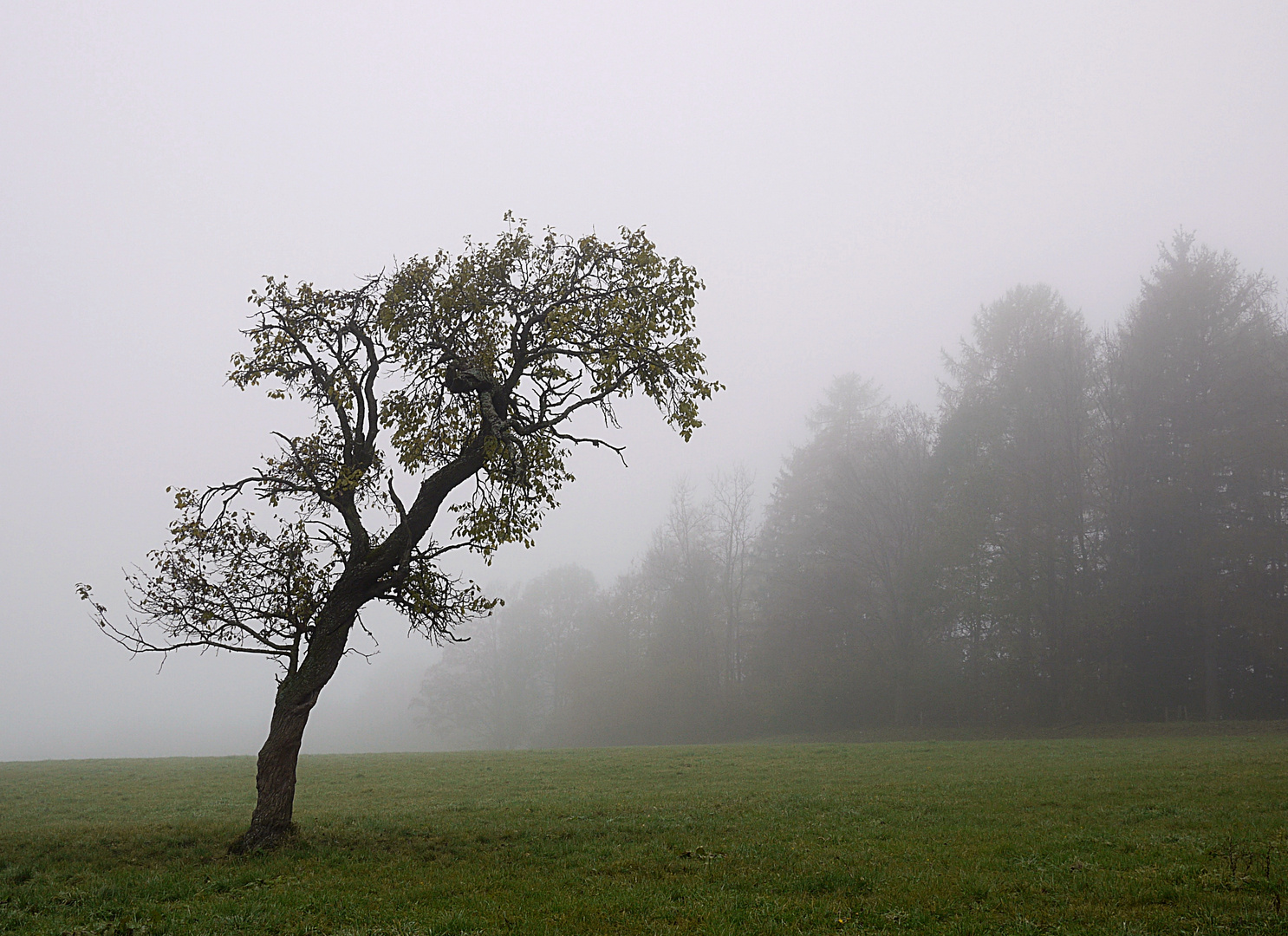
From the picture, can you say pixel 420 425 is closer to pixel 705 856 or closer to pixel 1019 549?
pixel 705 856

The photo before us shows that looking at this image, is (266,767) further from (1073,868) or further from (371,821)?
(1073,868)

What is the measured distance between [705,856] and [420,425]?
964 cm

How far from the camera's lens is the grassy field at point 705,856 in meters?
7.79

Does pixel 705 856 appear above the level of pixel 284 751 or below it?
below

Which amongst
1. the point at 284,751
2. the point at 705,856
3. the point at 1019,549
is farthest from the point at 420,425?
the point at 1019,549

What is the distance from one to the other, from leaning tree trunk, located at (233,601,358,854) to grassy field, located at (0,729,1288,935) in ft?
1.82

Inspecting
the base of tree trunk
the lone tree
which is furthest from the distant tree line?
the base of tree trunk

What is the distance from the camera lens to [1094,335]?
46.0m

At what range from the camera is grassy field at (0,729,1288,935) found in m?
7.79

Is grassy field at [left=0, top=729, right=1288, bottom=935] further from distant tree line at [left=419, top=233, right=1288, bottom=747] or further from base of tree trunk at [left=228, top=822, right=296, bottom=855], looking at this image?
distant tree line at [left=419, top=233, right=1288, bottom=747]

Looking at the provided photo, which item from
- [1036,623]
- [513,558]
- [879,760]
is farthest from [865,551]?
[513,558]

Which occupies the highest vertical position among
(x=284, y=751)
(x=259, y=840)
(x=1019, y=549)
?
(x=1019, y=549)

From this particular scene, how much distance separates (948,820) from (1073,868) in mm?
4086

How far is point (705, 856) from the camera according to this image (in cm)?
1081
